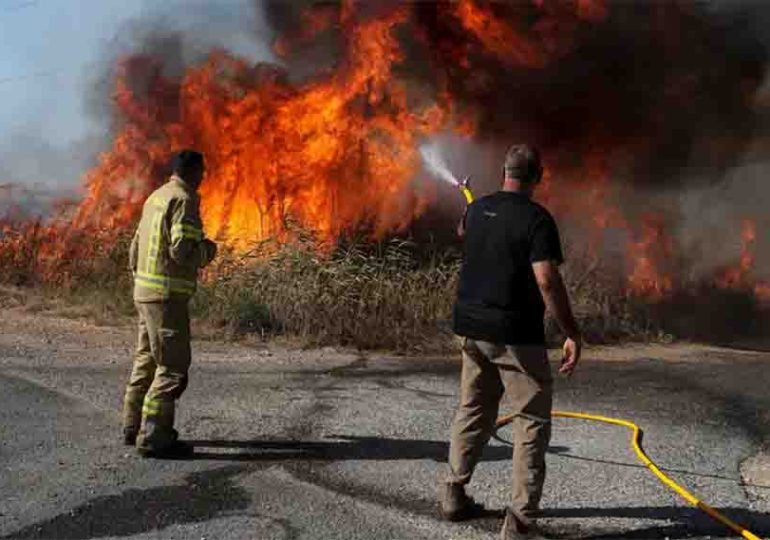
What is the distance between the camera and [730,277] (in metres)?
13.5

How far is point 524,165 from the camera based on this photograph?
189 inches

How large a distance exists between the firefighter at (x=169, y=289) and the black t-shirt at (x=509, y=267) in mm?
1906

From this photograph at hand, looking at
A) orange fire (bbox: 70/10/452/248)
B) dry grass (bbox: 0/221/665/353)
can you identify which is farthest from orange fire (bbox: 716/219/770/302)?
orange fire (bbox: 70/10/452/248)

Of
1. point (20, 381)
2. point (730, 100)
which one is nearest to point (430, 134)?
point (730, 100)

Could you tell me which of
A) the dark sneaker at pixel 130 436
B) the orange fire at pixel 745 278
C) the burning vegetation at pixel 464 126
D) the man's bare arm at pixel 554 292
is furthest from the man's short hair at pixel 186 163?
the orange fire at pixel 745 278

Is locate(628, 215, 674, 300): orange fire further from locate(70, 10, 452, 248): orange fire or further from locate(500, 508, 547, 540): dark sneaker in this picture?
locate(500, 508, 547, 540): dark sneaker

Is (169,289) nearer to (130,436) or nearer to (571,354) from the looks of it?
(130,436)

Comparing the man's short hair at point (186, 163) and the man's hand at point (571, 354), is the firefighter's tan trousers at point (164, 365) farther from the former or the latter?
the man's hand at point (571, 354)

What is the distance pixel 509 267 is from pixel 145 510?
2261mm

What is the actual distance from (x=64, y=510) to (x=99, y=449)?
1.11 m

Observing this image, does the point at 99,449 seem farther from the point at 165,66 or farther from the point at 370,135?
the point at 165,66

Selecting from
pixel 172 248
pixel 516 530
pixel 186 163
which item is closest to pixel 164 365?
pixel 172 248

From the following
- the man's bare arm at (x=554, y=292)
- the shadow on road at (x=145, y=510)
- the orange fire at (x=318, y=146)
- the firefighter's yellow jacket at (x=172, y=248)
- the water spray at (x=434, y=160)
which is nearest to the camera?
the man's bare arm at (x=554, y=292)

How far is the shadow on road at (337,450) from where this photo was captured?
6.02m
